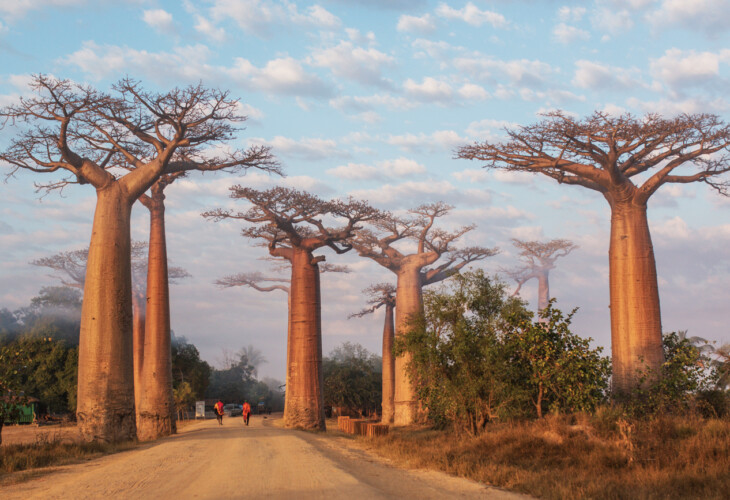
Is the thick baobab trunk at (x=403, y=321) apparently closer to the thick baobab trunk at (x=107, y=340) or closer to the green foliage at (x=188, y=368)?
the thick baobab trunk at (x=107, y=340)

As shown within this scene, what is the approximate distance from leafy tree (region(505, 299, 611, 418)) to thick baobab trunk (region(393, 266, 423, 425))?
13914 mm

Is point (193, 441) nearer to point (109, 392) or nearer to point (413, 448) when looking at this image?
point (109, 392)

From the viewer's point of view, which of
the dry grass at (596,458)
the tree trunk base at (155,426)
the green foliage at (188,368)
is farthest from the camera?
the green foliage at (188,368)

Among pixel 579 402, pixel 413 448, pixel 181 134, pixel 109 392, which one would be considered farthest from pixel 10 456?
pixel 579 402

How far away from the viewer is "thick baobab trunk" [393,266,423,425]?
1110 inches

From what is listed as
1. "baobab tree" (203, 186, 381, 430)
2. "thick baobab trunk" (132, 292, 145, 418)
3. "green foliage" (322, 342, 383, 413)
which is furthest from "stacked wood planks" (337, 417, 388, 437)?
"green foliage" (322, 342, 383, 413)

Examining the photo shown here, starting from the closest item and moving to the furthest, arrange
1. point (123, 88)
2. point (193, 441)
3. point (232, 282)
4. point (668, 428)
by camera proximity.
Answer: point (668, 428)
point (193, 441)
point (123, 88)
point (232, 282)

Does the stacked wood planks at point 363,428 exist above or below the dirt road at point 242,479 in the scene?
below

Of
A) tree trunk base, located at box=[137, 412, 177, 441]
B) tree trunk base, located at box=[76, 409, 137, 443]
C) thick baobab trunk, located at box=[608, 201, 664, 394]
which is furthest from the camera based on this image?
tree trunk base, located at box=[137, 412, 177, 441]

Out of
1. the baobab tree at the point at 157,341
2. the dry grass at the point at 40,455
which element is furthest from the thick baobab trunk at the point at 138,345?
Result: the dry grass at the point at 40,455

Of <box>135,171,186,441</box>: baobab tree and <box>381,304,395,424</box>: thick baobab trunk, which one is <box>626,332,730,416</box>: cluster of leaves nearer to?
<box>135,171,186,441</box>: baobab tree

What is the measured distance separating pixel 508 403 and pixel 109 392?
28.0 ft

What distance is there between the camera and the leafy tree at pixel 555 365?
12750 mm

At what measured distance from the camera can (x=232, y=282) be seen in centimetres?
3903
